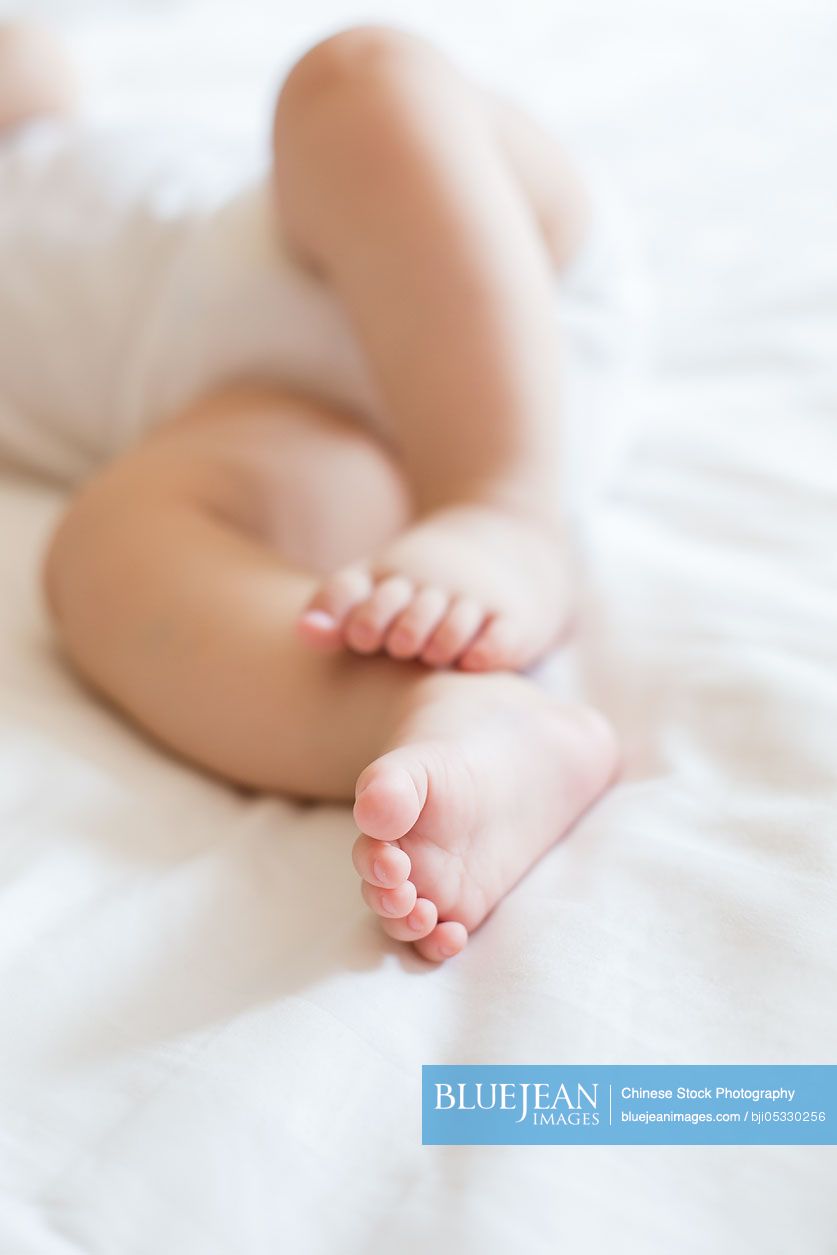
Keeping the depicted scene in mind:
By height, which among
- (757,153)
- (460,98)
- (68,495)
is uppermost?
(460,98)

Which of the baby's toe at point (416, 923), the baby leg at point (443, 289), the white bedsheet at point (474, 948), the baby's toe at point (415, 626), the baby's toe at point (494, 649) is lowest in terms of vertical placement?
the white bedsheet at point (474, 948)

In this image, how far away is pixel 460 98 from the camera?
2.57ft

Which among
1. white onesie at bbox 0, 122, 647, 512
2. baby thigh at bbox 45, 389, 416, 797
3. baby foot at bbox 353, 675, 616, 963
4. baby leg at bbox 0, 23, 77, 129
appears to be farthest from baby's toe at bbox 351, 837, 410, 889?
baby leg at bbox 0, 23, 77, 129

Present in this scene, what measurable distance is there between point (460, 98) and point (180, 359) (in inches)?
10.3

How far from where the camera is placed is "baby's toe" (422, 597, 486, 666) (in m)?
0.61

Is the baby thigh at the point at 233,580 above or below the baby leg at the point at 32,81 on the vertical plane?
below

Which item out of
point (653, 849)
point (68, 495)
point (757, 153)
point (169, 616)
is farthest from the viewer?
point (757, 153)

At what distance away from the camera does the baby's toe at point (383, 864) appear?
481mm

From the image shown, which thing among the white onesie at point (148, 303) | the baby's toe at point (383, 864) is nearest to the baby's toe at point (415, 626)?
the baby's toe at point (383, 864)

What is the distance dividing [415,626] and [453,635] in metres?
0.02

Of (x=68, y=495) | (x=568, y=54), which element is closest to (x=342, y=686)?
(x=68, y=495)

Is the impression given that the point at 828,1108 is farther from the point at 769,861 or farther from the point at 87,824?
the point at 87,824

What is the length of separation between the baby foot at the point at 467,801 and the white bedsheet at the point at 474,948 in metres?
0.01

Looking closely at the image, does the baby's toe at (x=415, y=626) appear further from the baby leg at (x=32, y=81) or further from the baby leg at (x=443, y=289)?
the baby leg at (x=32, y=81)
